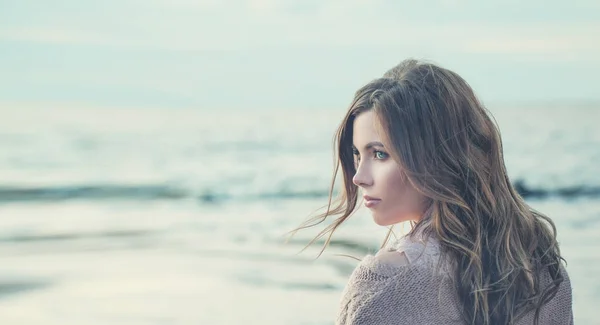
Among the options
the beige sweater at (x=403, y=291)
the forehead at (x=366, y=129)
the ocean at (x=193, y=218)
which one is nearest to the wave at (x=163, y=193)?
the ocean at (x=193, y=218)

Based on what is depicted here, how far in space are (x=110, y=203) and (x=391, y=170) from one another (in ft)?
40.0

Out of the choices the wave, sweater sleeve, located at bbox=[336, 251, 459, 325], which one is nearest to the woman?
sweater sleeve, located at bbox=[336, 251, 459, 325]

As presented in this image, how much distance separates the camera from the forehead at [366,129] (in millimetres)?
2119

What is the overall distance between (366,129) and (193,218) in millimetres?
10389

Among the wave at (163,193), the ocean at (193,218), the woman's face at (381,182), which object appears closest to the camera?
the woman's face at (381,182)

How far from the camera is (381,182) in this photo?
6.95ft

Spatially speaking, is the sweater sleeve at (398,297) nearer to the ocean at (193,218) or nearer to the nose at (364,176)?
the nose at (364,176)

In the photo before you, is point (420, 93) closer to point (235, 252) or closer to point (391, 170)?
point (391, 170)

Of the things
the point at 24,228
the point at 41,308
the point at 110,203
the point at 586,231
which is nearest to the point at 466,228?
the point at 41,308

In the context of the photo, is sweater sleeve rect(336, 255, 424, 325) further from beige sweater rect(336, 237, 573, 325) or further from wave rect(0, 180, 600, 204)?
wave rect(0, 180, 600, 204)

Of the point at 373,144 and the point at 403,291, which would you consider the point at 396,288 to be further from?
the point at 373,144

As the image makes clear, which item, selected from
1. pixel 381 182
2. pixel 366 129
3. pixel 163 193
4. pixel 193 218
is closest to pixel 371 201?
pixel 381 182

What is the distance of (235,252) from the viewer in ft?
29.7

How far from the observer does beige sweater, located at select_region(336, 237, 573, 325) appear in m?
1.93
